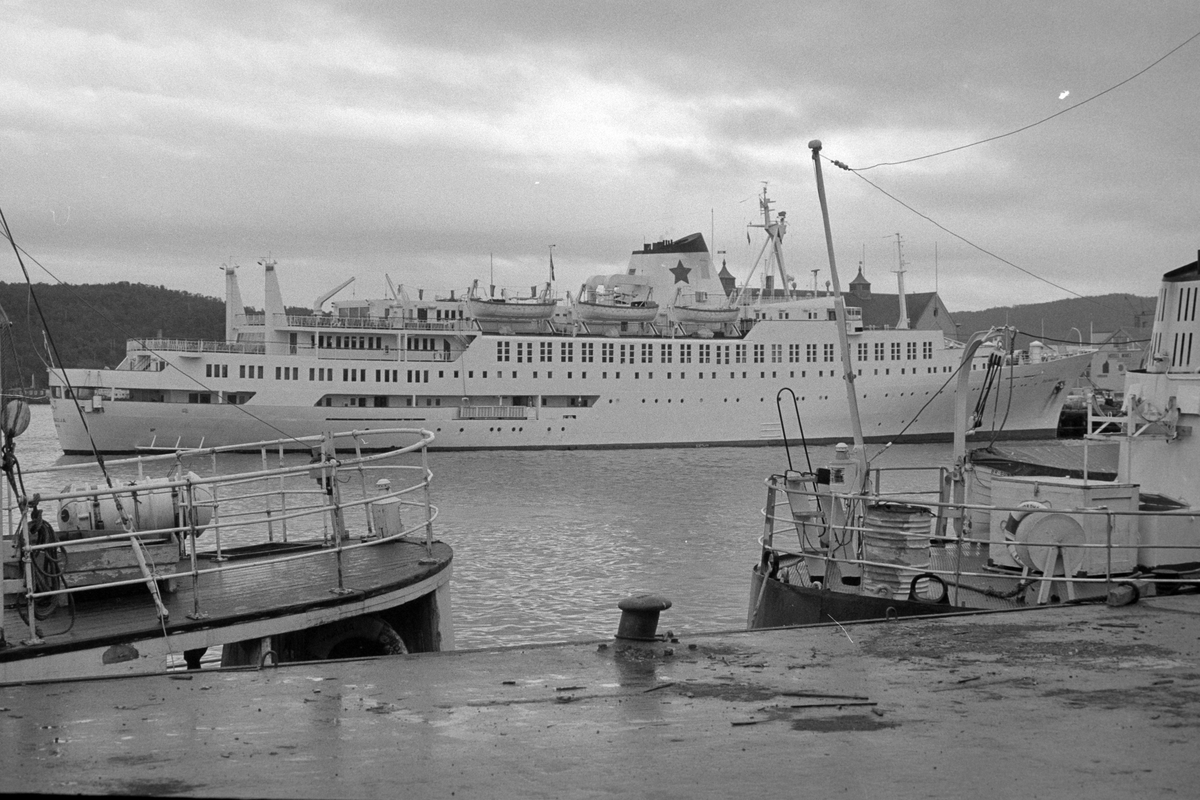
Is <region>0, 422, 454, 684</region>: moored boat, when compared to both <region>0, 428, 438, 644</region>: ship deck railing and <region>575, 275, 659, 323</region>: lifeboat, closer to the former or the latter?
<region>0, 428, 438, 644</region>: ship deck railing

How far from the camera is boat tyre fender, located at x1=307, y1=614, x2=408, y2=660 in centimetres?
855

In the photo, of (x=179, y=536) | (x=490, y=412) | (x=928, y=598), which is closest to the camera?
(x=179, y=536)

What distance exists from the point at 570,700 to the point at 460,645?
9.14 m

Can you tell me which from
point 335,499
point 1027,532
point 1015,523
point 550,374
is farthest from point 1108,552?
point 550,374

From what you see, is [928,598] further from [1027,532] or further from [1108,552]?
[1108,552]

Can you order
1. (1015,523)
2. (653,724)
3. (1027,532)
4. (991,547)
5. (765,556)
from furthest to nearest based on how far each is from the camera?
(765,556)
(991,547)
(1015,523)
(1027,532)
(653,724)

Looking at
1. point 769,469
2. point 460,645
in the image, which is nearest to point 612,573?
point 460,645

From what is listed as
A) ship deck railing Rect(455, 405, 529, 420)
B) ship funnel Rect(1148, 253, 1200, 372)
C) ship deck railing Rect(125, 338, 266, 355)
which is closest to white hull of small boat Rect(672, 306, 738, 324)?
ship deck railing Rect(455, 405, 529, 420)

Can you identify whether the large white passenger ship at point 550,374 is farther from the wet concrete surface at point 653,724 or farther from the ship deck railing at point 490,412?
the wet concrete surface at point 653,724

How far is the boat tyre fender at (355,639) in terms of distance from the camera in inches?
337

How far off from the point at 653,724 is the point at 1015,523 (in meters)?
6.17

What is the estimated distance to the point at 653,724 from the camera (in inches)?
236

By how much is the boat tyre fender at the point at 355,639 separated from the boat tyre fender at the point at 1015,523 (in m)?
5.56

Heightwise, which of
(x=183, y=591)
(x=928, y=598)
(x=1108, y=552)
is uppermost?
(x=1108, y=552)
